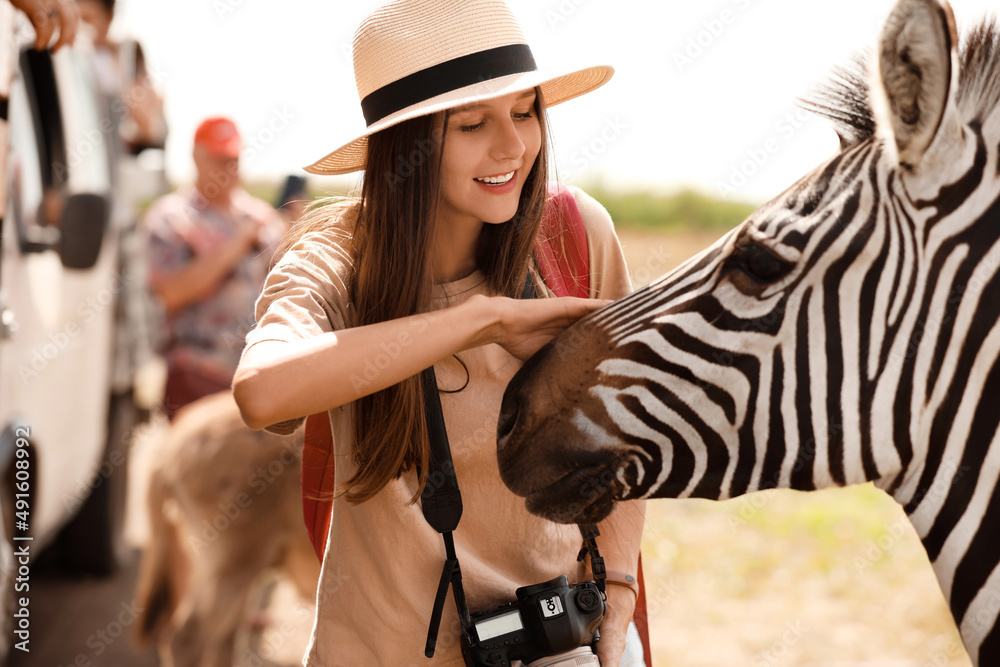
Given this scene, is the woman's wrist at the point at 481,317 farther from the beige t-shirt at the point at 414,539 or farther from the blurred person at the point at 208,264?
the blurred person at the point at 208,264

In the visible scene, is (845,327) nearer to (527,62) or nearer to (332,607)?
(527,62)

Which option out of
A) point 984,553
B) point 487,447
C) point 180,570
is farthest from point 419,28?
point 180,570

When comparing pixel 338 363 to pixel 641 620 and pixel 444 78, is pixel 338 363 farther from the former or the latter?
pixel 641 620

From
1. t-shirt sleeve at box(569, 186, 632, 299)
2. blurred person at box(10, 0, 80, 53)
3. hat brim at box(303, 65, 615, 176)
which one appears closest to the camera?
hat brim at box(303, 65, 615, 176)

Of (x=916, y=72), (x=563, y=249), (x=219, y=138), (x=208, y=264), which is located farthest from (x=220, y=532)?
(x=916, y=72)

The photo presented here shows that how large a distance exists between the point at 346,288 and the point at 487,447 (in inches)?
18.7

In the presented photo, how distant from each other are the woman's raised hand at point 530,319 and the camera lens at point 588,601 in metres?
0.53

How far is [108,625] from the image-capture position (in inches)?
197

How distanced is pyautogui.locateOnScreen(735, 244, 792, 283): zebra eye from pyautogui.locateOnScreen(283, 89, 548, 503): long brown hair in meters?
0.56

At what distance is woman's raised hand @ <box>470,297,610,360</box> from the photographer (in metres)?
1.64

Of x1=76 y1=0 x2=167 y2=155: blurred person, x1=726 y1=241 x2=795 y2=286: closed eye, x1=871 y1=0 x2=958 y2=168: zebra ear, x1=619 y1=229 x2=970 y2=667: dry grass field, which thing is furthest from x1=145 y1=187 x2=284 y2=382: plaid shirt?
x1=871 y1=0 x2=958 y2=168: zebra ear

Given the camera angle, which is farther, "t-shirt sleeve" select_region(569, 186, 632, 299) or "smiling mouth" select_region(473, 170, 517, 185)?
"t-shirt sleeve" select_region(569, 186, 632, 299)

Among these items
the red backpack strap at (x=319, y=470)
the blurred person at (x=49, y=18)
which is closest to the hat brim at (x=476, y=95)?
the red backpack strap at (x=319, y=470)

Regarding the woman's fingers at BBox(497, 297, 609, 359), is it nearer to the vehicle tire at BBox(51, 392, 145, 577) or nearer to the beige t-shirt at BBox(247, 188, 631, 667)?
the beige t-shirt at BBox(247, 188, 631, 667)
